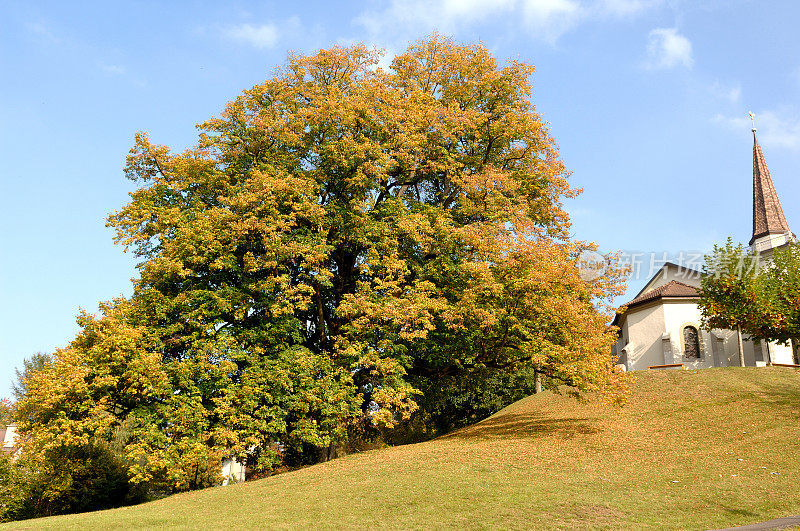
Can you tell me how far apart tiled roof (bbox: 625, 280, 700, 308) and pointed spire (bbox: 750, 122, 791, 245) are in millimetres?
14562

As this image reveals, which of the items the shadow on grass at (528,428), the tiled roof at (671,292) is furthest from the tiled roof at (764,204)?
the shadow on grass at (528,428)

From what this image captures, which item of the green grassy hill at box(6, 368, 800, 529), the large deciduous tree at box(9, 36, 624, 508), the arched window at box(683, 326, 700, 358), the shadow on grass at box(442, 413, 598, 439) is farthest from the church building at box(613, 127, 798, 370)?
the large deciduous tree at box(9, 36, 624, 508)

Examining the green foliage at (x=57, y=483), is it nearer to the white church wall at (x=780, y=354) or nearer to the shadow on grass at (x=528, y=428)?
the shadow on grass at (x=528, y=428)

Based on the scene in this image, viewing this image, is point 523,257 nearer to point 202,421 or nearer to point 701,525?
point 701,525

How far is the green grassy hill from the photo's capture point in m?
15.5

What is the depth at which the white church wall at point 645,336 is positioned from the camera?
1564 inches

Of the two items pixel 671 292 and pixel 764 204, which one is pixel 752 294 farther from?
pixel 764 204

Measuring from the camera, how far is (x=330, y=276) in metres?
26.5

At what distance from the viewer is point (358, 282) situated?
2572 centimetres

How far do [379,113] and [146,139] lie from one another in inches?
425

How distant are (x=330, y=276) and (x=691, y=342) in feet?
85.8

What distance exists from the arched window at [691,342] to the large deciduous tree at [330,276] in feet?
48.2

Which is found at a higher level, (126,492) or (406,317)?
(406,317)

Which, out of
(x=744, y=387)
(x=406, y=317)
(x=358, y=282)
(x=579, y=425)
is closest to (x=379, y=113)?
(x=358, y=282)
